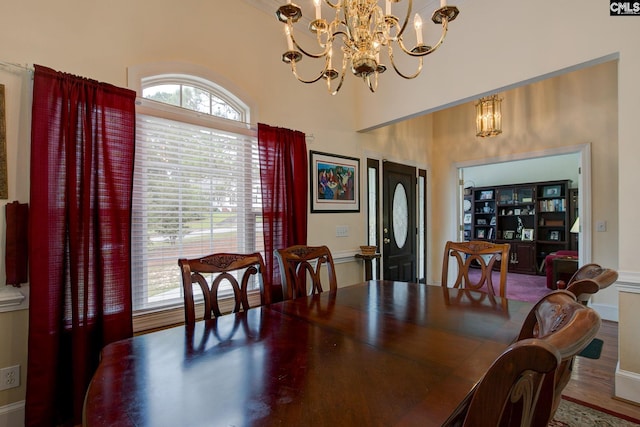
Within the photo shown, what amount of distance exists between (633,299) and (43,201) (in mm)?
3687

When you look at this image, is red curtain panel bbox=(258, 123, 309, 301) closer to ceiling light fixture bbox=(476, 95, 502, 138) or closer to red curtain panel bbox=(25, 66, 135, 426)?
red curtain panel bbox=(25, 66, 135, 426)

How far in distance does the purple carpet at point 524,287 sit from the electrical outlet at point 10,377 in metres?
5.18

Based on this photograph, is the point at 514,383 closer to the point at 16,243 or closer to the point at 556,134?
the point at 16,243

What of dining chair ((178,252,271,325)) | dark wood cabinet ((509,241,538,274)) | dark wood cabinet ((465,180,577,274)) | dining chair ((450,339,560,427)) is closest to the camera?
dining chair ((450,339,560,427))

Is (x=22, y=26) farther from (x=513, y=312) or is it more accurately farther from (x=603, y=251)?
(x=603, y=251)

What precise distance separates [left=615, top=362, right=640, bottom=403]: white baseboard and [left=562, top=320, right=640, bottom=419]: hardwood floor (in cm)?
4

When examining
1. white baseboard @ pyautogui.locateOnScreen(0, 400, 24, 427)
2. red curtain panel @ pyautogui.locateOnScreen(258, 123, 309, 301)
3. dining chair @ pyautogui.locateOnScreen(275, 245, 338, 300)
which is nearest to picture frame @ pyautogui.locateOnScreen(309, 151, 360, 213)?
red curtain panel @ pyautogui.locateOnScreen(258, 123, 309, 301)

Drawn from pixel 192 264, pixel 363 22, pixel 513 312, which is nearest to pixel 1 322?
pixel 192 264

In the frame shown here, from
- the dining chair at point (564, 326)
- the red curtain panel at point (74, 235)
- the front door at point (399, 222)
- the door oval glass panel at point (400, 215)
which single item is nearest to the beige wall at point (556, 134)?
the front door at point (399, 222)

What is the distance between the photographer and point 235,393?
82 centimetres

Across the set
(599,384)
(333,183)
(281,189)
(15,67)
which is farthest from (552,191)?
(15,67)

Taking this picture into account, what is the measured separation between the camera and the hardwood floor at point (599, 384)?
198 cm

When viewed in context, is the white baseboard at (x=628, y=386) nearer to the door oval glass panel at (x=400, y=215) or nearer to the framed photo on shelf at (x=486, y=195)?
the door oval glass panel at (x=400, y=215)

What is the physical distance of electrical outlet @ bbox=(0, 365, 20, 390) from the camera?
1.67 meters
